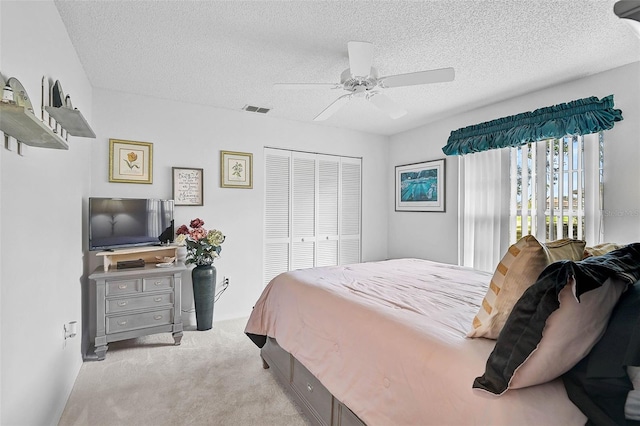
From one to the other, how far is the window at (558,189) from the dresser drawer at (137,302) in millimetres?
3773

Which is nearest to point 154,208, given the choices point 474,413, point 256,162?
point 256,162

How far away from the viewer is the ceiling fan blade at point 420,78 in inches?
85.2

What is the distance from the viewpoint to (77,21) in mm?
2184

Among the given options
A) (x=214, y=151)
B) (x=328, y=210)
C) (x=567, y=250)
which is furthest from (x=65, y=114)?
(x=328, y=210)

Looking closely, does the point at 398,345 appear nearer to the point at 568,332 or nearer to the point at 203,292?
the point at 568,332

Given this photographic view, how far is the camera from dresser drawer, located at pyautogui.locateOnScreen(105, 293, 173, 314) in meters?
2.93

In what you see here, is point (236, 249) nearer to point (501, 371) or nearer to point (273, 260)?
point (273, 260)

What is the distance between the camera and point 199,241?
354 cm

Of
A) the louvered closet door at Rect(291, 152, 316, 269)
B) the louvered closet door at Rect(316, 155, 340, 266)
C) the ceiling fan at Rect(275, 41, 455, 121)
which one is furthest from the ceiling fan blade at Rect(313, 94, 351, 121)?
the louvered closet door at Rect(316, 155, 340, 266)

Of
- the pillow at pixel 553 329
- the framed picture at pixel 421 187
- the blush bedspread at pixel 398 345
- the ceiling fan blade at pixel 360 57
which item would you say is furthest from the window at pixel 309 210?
the pillow at pixel 553 329

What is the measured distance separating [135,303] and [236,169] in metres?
1.92

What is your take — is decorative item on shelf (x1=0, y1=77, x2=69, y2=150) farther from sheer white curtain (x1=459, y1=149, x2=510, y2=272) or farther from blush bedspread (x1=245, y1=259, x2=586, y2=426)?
sheer white curtain (x1=459, y1=149, x2=510, y2=272)

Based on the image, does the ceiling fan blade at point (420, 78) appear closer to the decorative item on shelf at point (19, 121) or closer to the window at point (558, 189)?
the window at point (558, 189)

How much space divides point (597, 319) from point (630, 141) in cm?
267
